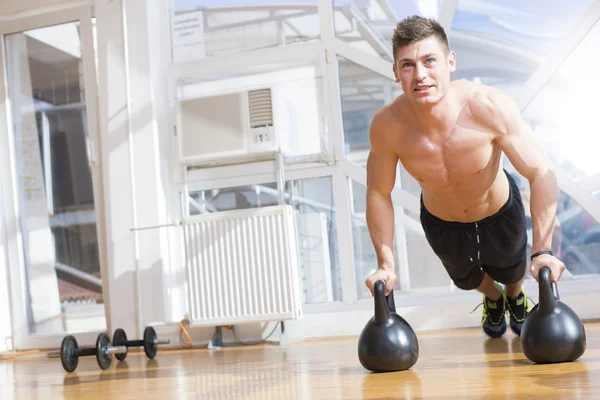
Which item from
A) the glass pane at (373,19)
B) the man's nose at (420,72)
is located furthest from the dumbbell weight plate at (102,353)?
the glass pane at (373,19)

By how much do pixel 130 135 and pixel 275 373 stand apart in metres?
2.21

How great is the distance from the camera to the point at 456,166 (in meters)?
2.20

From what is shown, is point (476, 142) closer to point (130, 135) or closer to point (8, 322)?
point (130, 135)

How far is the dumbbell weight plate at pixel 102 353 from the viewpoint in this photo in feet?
9.89

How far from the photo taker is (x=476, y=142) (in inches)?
83.3

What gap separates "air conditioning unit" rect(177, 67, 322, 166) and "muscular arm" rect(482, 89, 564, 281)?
6.18ft

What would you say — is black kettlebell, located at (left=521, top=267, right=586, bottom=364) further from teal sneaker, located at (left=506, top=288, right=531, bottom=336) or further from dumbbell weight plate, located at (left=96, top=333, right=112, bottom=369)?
dumbbell weight plate, located at (left=96, top=333, right=112, bottom=369)

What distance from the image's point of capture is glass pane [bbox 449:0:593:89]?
3.67 metres

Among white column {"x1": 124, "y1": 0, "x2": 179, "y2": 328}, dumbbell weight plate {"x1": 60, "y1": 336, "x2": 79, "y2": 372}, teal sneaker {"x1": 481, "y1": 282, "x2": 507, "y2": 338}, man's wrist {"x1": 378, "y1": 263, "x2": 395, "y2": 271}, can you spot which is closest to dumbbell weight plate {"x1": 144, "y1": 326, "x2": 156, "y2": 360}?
dumbbell weight plate {"x1": 60, "y1": 336, "x2": 79, "y2": 372}

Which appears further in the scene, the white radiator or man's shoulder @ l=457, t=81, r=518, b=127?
the white radiator

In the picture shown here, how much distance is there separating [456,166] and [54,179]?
10.2 ft

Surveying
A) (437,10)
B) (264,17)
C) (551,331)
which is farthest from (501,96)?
(264,17)

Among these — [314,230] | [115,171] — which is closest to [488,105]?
[314,230]

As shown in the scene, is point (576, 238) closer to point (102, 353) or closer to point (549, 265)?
point (549, 265)
